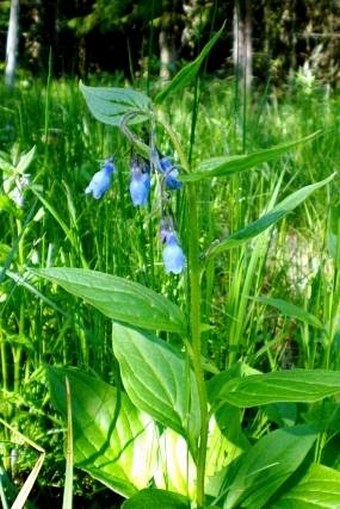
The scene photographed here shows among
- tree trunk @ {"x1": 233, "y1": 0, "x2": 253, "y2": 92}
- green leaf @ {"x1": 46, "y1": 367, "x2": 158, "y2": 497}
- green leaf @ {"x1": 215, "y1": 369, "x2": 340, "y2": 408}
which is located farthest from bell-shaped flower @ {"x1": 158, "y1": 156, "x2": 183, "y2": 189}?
tree trunk @ {"x1": 233, "y1": 0, "x2": 253, "y2": 92}

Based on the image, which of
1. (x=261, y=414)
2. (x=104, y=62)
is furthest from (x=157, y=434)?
(x=104, y=62)

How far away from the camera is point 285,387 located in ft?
2.82

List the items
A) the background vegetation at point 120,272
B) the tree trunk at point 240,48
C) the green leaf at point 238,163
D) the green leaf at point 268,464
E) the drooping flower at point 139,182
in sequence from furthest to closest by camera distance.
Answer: the tree trunk at point 240,48 → the background vegetation at point 120,272 → the green leaf at point 268,464 → the drooping flower at point 139,182 → the green leaf at point 238,163

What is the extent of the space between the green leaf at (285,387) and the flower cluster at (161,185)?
5.7 inches

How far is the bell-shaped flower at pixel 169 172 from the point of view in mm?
860

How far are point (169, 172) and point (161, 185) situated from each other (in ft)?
0.09

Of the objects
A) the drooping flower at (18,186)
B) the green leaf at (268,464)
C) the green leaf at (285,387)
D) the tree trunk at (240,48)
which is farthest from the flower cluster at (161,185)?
the tree trunk at (240,48)

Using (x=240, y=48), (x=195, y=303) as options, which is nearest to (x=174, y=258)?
(x=195, y=303)

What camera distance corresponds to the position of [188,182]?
2.72ft

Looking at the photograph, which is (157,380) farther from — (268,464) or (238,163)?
(238,163)

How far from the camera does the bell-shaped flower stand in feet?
2.82

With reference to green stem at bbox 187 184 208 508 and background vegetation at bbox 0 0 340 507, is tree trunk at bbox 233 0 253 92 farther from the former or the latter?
green stem at bbox 187 184 208 508

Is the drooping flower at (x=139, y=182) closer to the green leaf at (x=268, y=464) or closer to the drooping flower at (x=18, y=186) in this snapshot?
the green leaf at (x=268, y=464)

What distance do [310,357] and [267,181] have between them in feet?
4.23
